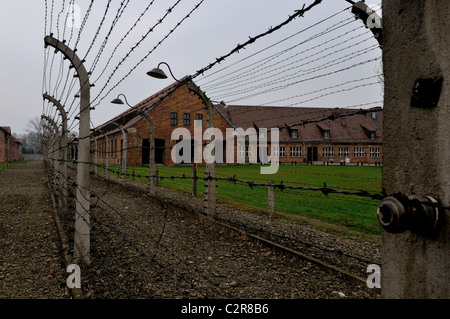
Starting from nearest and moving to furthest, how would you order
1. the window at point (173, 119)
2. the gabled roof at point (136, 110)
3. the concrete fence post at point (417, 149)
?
the concrete fence post at point (417, 149) < the gabled roof at point (136, 110) < the window at point (173, 119)

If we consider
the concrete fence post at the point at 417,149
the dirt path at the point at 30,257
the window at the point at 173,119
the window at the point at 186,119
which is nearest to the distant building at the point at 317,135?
the window at the point at 186,119

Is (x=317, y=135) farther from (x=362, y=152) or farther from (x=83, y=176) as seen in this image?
(x=83, y=176)

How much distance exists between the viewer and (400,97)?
1140mm

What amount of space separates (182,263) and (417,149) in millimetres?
4066

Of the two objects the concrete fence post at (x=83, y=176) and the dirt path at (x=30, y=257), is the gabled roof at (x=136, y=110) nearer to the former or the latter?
the concrete fence post at (x=83, y=176)

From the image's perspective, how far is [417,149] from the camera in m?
1.07

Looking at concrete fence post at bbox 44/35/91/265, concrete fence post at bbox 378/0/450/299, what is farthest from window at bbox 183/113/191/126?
concrete fence post at bbox 378/0/450/299

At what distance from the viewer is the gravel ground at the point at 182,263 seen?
3.54m

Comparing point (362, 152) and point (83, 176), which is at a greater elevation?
point (362, 152)

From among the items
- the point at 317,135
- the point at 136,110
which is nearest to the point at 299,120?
the point at 317,135

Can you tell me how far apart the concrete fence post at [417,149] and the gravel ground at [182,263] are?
163 centimetres
